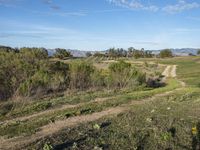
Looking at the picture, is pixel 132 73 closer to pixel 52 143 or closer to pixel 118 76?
pixel 118 76

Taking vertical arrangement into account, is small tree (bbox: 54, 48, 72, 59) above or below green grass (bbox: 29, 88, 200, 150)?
below

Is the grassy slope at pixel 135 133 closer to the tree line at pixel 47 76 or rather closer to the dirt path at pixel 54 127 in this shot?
the dirt path at pixel 54 127

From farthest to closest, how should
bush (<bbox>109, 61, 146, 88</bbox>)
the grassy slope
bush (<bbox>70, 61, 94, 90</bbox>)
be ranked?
bush (<bbox>109, 61, 146, 88</bbox>), bush (<bbox>70, 61, 94, 90</bbox>), the grassy slope

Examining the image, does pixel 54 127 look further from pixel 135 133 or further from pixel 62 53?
pixel 62 53

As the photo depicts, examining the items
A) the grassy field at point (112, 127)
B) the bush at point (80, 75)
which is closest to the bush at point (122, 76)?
the bush at point (80, 75)

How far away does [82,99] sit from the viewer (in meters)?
23.9

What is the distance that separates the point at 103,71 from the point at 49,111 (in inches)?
677

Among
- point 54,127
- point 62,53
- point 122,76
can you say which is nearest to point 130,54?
point 62,53

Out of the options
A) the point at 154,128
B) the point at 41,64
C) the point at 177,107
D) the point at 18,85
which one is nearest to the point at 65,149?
the point at 154,128

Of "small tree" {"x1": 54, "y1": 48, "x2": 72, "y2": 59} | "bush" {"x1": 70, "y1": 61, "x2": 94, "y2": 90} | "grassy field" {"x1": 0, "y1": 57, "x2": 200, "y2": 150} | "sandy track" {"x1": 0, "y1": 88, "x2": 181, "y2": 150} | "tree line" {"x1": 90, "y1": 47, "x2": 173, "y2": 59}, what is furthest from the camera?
"tree line" {"x1": 90, "y1": 47, "x2": 173, "y2": 59}

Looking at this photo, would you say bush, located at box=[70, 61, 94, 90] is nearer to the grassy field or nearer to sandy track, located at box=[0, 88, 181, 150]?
the grassy field

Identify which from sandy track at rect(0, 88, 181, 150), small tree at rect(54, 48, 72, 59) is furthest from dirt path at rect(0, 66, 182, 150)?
small tree at rect(54, 48, 72, 59)

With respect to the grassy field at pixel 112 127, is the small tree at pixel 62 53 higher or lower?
lower

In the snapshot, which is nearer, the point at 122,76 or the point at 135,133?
the point at 135,133
